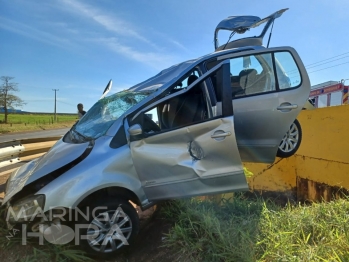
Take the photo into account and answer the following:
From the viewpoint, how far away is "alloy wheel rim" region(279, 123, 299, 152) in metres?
4.10

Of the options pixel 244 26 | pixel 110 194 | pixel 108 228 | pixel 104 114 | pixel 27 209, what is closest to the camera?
pixel 27 209

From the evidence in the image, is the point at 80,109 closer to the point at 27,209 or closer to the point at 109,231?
the point at 27,209

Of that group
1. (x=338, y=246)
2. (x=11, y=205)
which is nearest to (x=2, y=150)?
(x=11, y=205)

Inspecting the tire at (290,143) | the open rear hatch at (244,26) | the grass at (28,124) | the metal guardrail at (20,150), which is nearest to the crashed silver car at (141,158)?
the tire at (290,143)

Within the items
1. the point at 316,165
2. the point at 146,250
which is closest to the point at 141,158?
the point at 146,250

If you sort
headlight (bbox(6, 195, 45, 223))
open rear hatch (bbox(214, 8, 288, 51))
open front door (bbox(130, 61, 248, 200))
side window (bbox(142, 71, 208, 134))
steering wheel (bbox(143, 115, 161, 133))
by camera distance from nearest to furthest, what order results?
headlight (bbox(6, 195, 45, 223)), open front door (bbox(130, 61, 248, 200)), steering wheel (bbox(143, 115, 161, 133)), side window (bbox(142, 71, 208, 134)), open rear hatch (bbox(214, 8, 288, 51))

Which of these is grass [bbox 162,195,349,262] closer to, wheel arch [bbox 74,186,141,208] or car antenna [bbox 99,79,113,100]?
wheel arch [bbox 74,186,141,208]

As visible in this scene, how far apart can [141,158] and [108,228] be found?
0.76m

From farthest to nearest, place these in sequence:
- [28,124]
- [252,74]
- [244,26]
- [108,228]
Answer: [28,124] < [244,26] < [252,74] < [108,228]

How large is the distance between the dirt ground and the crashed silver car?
20cm

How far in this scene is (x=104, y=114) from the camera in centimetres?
322

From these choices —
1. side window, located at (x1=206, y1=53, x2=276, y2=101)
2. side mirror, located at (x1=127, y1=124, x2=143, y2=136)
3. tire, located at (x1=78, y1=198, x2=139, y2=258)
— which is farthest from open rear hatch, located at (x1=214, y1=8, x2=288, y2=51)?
tire, located at (x1=78, y1=198, x2=139, y2=258)

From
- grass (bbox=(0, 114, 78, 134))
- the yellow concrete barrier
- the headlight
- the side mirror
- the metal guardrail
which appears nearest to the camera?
the headlight

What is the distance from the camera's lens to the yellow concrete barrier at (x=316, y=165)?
4492 millimetres
